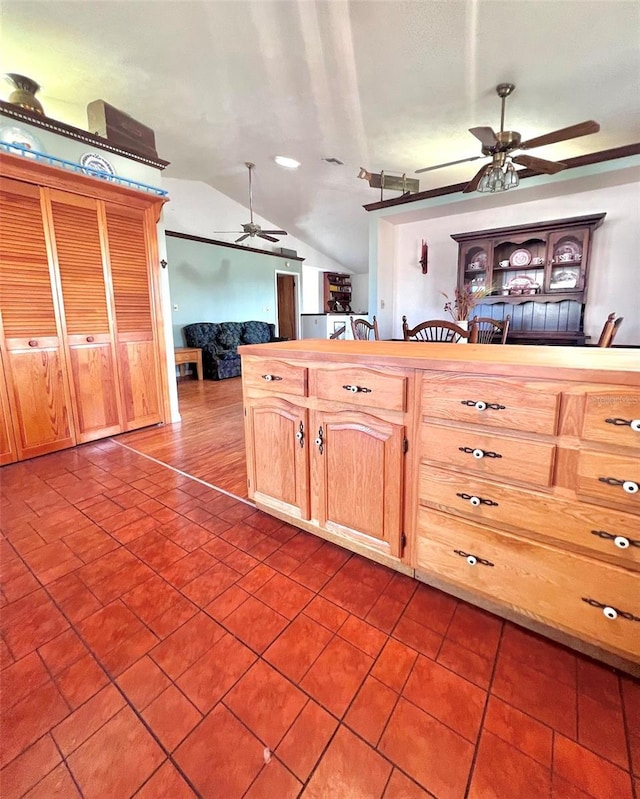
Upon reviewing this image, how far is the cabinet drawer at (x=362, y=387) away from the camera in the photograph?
1.34 m

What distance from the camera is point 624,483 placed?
986mm

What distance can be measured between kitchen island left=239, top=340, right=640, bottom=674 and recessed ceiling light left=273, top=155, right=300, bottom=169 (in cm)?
487

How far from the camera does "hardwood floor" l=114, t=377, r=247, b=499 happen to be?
8.33ft

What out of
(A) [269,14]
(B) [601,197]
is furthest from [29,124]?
(B) [601,197]

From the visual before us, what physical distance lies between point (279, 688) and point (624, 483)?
3.70ft

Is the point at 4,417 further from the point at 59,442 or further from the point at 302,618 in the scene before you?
Answer: the point at 302,618

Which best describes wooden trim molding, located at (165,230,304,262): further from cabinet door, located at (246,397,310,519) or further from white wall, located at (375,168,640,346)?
cabinet door, located at (246,397,310,519)

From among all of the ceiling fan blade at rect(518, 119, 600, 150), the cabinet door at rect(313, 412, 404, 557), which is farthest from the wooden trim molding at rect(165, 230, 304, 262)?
the cabinet door at rect(313, 412, 404, 557)

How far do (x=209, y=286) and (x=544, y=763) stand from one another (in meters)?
7.79

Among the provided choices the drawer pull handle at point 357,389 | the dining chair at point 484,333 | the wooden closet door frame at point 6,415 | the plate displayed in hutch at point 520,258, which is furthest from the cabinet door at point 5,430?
the plate displayed in hutch at point 520,258

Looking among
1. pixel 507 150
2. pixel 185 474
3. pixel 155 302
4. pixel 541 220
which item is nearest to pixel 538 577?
pixel 185 474

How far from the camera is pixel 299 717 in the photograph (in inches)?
39.3

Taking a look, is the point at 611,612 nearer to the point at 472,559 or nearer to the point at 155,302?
the point at 472,559

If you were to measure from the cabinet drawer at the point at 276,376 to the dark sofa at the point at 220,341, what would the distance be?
4433mm
